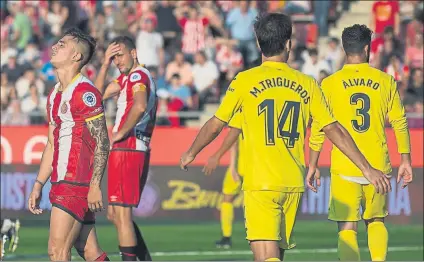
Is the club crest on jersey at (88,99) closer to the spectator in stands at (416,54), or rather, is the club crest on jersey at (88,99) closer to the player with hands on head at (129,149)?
the player with hands on head at (129,149)

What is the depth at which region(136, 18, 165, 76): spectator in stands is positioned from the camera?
26.7 meters

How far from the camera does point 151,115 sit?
13625 mm

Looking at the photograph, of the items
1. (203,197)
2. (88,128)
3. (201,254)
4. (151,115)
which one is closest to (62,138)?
(88,128)

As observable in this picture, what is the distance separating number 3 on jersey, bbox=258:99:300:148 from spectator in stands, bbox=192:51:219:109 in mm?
16298

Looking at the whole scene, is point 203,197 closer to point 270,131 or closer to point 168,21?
point 168,21

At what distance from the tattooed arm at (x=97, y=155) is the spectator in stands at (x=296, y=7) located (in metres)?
18.4

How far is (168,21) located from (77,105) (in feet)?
58.0

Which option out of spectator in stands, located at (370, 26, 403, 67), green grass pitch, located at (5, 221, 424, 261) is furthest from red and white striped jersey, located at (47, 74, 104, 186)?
spectator in stands, located at (370, 26, 403, 67)

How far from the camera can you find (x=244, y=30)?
27422mm

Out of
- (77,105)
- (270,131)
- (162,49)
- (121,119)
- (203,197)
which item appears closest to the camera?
(270,131)

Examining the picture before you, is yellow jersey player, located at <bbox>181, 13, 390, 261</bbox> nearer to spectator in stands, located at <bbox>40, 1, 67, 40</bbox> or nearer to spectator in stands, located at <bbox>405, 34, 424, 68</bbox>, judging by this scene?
spectator in stands, located at <bbox>405, 34, 424, 68</bbox>

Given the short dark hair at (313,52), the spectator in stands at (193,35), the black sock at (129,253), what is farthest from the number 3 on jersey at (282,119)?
the spectator in stands at (193,35)

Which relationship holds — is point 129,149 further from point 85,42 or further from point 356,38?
point 356,38

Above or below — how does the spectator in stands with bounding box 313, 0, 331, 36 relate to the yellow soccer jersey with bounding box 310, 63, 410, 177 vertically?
above
